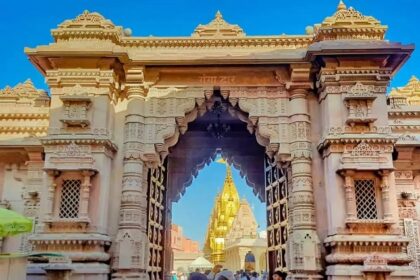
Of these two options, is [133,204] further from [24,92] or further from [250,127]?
[24,92]

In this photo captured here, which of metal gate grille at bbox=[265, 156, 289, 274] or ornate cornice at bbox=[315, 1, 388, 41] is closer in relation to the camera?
ornate cornice at bbox=[315, 1, 388, 41]

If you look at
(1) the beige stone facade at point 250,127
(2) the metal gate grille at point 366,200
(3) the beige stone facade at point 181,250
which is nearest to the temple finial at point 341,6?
(1) the beige stone facade at point 250,127

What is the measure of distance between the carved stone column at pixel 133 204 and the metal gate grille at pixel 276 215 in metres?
3.03

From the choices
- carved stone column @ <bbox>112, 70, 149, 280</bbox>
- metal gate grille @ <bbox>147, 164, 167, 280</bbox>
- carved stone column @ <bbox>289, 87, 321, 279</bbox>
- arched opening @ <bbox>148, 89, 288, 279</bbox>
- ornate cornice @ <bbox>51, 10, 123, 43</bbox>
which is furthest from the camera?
arched opening @ <bbox>148, 89, 288, 279</bbox>

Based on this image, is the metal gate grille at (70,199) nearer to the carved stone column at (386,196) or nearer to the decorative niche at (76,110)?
the decorative niche at (76,110)

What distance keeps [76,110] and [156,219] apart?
10.6 ft

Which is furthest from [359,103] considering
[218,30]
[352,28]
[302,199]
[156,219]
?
[156,219]

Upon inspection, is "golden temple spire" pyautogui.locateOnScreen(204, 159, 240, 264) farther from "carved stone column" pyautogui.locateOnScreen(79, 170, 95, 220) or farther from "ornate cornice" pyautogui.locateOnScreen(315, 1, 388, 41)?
"carved stone column" pyautogui.locateOnScreen(79, 170, 95, 220)

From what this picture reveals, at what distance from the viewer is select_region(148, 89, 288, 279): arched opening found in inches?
401

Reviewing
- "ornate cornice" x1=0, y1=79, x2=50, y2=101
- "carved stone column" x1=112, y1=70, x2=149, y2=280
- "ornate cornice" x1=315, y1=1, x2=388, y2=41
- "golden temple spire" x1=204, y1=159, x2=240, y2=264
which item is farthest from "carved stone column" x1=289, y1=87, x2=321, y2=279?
"golden temple spire" x1=204, y1=159, x2=240, y2=264

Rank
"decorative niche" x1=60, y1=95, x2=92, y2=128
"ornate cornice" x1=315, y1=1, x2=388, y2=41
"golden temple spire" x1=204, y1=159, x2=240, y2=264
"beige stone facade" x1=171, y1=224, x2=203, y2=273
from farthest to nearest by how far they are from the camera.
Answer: "beige stone facade" x1=171, y1=224, x2=203, y2=273
"golden temple spire" x1=204, y1=159, x2=240, y2=264
"ornate cornice" x1=315, y1=1, x2=388, y2=41
"decorative niche" x1=60, y1=95, x2=92, y2=128

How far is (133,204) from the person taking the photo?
29.8 ft

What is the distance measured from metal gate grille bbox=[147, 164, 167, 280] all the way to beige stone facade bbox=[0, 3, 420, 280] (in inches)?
3.0

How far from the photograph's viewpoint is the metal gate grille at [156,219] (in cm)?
997
